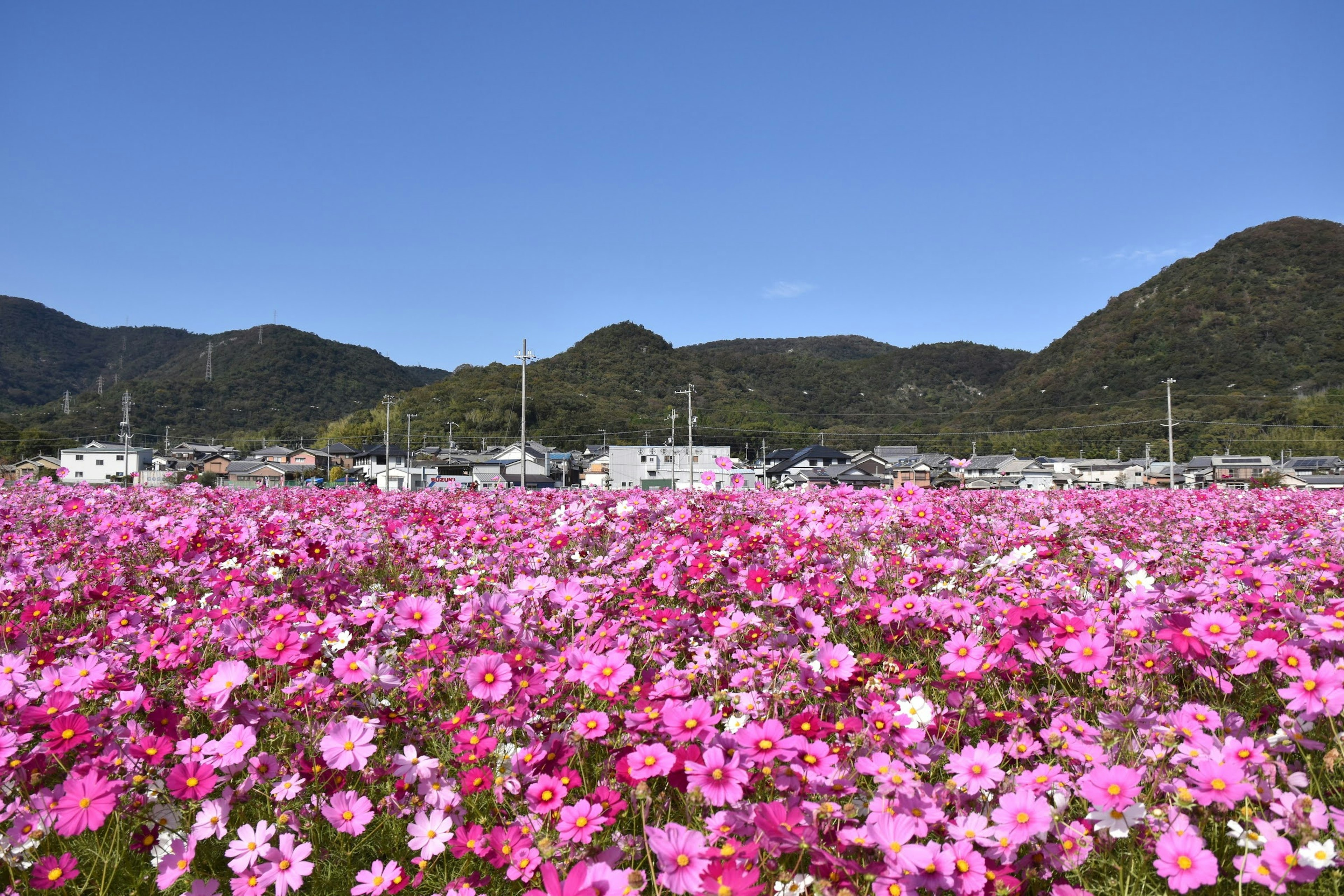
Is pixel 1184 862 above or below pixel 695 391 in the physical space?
below

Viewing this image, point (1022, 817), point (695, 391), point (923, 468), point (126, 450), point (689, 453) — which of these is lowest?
point (923, 468)

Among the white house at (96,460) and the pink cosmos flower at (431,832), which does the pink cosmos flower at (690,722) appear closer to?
the pink cosmos flower at (431,832)

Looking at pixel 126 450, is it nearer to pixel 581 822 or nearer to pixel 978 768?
pixel 581 822

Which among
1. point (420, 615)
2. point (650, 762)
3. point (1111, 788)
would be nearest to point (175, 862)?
point (420, 615)

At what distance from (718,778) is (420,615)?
1.01 meters

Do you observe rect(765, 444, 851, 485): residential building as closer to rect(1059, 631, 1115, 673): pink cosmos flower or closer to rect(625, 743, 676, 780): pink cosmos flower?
rect(1059, 631, 1115, 673): pink cosmos flower

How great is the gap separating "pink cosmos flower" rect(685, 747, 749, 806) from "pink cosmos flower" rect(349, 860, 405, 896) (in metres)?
0.53

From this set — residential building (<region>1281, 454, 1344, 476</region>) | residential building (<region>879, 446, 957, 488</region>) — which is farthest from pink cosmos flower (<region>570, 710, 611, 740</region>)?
residential building (<region>1281, 454, 1344, 476</region>)

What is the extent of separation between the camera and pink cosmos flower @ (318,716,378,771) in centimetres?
130

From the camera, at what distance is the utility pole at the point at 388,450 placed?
36875 mm

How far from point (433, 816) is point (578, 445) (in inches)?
2531

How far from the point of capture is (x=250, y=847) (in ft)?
→ 3.91

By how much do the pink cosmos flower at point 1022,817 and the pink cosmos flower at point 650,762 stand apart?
0.54 metres

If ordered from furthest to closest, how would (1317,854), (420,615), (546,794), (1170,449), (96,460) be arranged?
(96,460)
(1170,449)
(420,615)
(546,794)
(1317,854)
